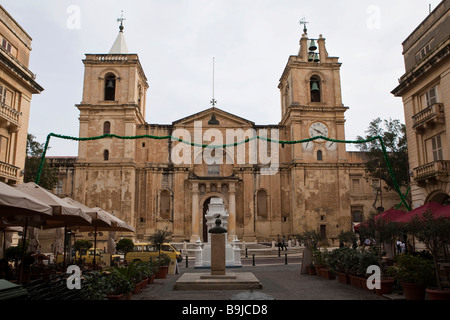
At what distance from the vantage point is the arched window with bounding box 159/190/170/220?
4106 cm

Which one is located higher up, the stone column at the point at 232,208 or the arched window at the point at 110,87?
the arched window at the point at 110,87

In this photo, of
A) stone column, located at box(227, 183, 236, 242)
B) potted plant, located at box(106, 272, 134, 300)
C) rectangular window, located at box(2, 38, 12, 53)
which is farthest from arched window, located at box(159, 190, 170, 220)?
potted plant, located at box(106, 272, 134, 300)

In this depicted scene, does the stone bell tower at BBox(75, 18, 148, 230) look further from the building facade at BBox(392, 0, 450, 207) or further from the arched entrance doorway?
the arched entrance doorway

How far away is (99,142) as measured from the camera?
3984 cm

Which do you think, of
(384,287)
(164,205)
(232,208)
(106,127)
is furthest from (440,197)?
(106,127)

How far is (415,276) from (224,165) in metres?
33.0

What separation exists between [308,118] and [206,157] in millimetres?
11508

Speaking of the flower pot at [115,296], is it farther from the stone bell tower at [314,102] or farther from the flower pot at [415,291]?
the stone bell tower at [314,102]

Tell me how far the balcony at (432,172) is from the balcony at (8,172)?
71.0ft

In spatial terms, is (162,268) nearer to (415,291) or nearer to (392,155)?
(415,291)

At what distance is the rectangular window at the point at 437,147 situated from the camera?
2048 centimetres

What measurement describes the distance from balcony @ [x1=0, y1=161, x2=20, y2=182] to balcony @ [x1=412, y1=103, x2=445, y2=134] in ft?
71.9

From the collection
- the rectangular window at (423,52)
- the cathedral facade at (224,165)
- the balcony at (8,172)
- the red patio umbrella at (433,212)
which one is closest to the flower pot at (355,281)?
the red patio umbrella at (433,212)
